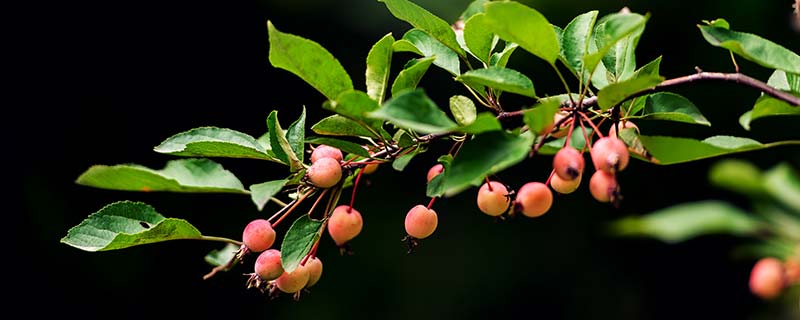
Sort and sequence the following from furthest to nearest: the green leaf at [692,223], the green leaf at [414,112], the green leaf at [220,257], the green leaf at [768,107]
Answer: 1. the green leaf at [220,257]
2. the green leaf at [768,107]
3. the green leaf at [414,112]
4. the green leaf at [692,223]

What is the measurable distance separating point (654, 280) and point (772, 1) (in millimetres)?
1165

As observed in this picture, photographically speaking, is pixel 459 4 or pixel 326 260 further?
pixel 326 260

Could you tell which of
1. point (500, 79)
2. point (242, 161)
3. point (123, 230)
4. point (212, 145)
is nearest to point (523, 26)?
point (500, 79)

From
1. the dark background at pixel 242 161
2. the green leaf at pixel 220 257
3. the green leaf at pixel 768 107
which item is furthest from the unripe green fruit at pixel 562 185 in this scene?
the dark background at pixel 242 161

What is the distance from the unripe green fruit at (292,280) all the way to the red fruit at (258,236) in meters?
0.03

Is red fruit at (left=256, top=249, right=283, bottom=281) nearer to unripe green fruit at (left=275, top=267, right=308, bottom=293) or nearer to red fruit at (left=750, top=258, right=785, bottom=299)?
unripe green fruit at (left=275, top=267, right=308, bottom=293)

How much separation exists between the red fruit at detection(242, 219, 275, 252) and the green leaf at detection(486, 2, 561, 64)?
248 mm

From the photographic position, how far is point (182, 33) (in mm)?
2592

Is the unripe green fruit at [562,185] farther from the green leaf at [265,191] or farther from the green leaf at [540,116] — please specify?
the green leaf at [265,191]

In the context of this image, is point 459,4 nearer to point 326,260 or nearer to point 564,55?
point 326,260

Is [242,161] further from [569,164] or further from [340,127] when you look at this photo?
[569,164]

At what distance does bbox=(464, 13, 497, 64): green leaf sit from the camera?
2.25 feet

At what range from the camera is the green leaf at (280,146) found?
25.9 inches

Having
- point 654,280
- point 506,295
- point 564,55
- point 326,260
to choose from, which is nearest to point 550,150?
point 564,55
